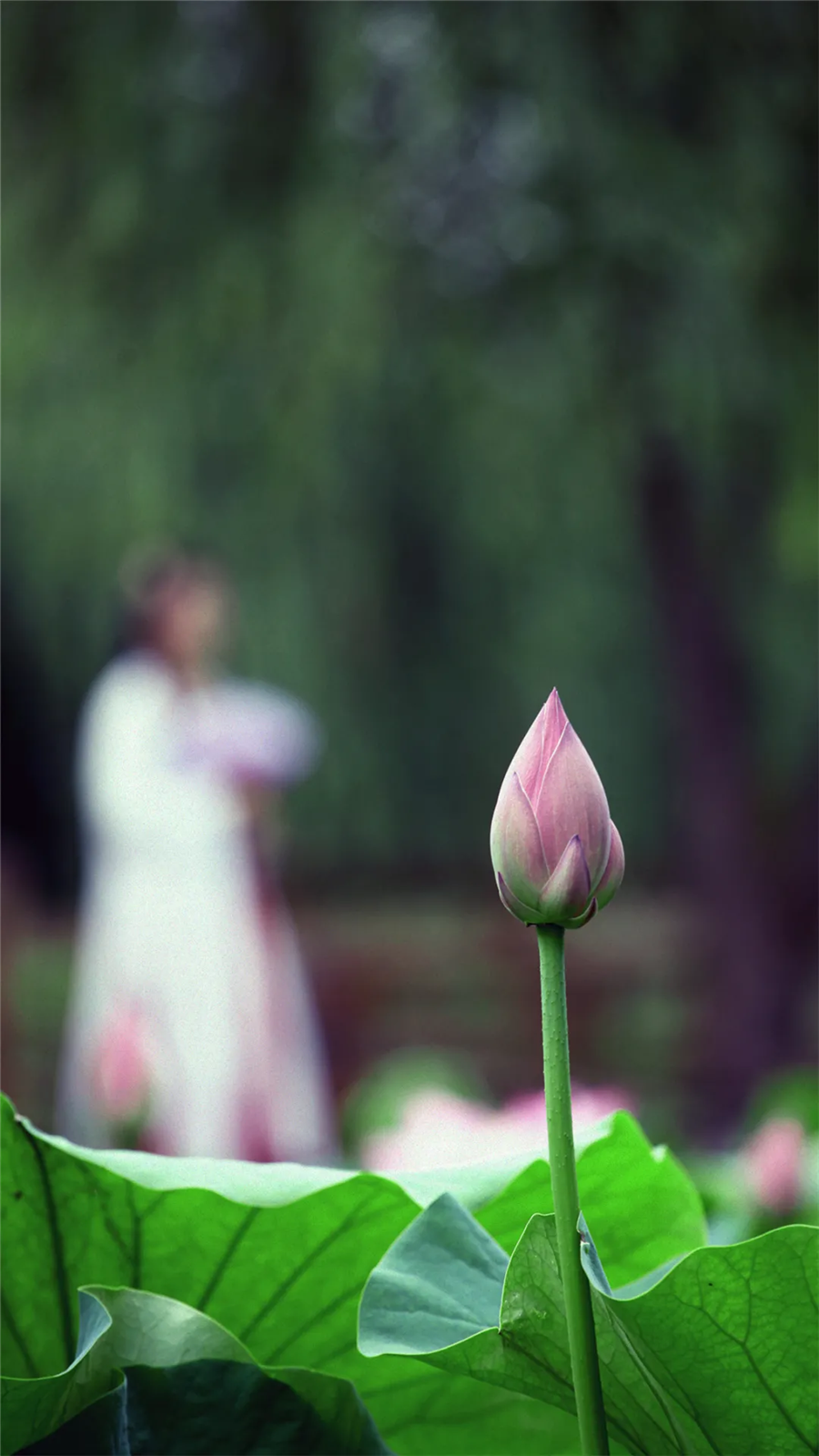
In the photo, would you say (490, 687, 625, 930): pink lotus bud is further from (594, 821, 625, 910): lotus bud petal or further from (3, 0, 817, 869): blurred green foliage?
(3, 0, 817, 869): blurred green foliage

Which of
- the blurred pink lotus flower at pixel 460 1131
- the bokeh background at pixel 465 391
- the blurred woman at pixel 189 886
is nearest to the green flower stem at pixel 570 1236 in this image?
the blurred pink lotus flower at pixel 460 1131

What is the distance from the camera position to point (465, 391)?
4422 mm

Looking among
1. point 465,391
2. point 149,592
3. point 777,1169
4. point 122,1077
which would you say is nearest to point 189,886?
point 149,592

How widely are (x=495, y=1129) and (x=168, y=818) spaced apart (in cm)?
293

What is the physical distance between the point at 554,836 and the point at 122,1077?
117 cm

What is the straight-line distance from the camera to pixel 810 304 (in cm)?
385

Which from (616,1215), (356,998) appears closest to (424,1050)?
(356,998)

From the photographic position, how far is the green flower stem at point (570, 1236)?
0.87 feet

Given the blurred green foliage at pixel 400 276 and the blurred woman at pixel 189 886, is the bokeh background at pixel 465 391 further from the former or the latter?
the blurred woman at pixel 189 886

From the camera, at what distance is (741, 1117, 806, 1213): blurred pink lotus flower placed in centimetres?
91

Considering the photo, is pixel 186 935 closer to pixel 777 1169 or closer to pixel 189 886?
pixel 189 886

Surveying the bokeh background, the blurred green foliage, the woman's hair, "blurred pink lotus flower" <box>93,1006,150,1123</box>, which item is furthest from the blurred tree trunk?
"blurred pink lotus flower" <box>93,1006,150,1123</box>

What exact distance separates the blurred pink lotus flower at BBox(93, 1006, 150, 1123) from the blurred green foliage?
8.81ft

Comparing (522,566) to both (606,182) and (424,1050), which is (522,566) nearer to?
(424,1050)
